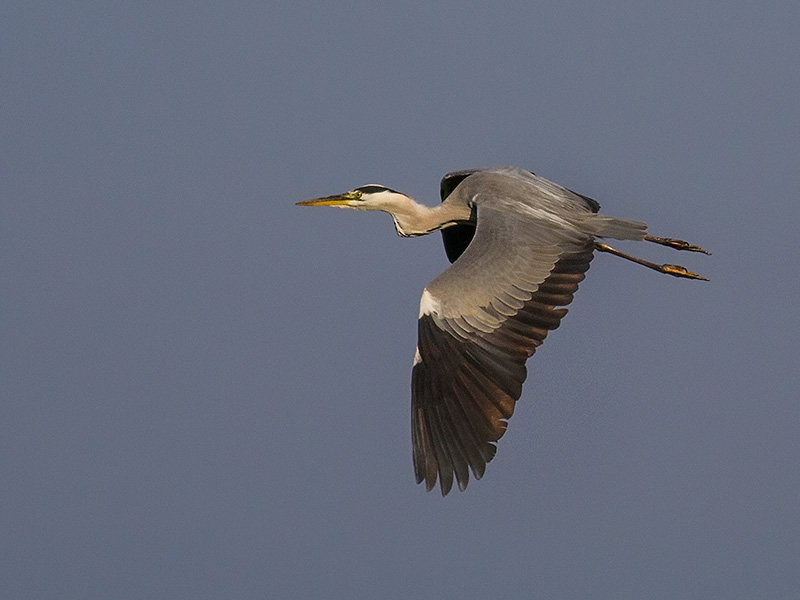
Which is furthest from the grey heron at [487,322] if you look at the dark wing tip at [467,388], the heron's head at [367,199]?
the heron's head at [367,199]

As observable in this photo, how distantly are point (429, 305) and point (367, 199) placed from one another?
2742mm

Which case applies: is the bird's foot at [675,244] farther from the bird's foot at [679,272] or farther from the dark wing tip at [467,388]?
the dark wing tip at [467,388]

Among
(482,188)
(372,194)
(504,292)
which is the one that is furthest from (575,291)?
(372,194)

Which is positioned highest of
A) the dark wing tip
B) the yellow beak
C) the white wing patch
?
the yellow beak

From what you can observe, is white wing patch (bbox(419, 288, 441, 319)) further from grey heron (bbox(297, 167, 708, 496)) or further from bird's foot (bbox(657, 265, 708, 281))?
bird's foot (bbox(657, 265, 708, 281))

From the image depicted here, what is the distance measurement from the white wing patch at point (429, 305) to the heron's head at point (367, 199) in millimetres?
2369

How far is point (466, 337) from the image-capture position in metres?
8.12

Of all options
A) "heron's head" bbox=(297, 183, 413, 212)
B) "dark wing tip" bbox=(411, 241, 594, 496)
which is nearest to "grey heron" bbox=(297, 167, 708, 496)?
"dark wing tip" bbox=(411, 241, 594, 496)

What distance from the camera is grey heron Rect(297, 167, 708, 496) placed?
791 cm

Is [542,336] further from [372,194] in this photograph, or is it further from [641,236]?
[372,194]

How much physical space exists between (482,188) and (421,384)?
2364 mm

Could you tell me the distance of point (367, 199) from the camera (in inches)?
425

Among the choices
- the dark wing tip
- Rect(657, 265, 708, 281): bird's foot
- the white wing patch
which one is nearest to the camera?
the dark wing tip

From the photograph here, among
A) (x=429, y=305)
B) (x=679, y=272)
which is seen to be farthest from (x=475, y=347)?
(x=679, y=272)
